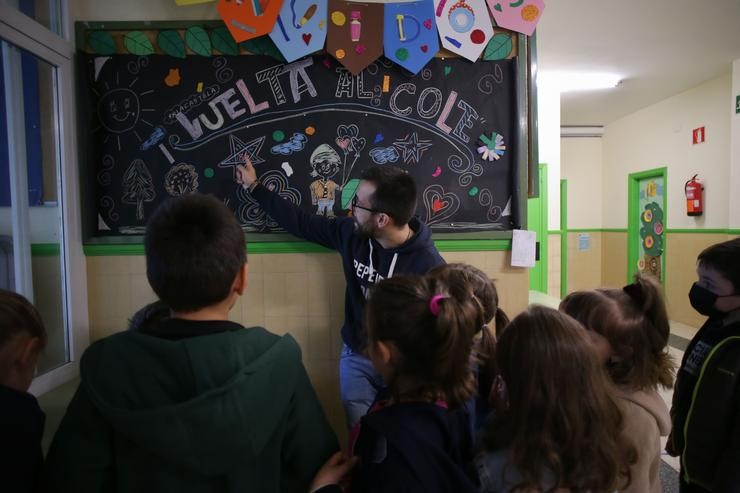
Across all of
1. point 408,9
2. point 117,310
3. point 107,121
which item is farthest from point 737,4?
point 117,310

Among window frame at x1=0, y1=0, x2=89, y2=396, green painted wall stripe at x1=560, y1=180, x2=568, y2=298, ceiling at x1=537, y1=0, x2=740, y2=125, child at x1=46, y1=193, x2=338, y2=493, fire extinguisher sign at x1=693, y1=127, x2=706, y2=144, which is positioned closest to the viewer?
child at x1=46, y1=193, x2=338, y2=493

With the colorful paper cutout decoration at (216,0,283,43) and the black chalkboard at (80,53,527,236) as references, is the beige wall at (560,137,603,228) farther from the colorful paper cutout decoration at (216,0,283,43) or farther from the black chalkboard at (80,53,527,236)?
the colorful paper cutout decoration at (216,0,283,43)

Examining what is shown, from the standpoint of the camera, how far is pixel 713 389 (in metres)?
1.23

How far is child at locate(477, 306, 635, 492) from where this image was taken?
0.84m

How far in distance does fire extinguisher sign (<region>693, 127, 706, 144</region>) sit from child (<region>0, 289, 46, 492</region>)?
6.34 meters

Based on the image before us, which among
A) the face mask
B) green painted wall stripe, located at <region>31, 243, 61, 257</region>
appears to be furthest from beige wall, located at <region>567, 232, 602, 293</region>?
green painted wall stripe, located at <region>31, 243, 61, 257</region>

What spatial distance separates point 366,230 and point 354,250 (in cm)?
12

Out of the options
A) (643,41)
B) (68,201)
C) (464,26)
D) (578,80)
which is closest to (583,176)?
(578,80)

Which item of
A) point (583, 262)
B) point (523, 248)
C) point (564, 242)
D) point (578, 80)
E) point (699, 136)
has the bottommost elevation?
point (583, 262)

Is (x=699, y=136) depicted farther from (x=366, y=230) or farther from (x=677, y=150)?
(x=366, y=230)

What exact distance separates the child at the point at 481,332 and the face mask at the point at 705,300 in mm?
577

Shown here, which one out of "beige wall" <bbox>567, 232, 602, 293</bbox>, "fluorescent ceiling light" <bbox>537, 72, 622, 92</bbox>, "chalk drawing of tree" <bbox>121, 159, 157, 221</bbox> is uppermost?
"fluorescent ceiling light" <bbox>537, 72, 622, 92</bbox>

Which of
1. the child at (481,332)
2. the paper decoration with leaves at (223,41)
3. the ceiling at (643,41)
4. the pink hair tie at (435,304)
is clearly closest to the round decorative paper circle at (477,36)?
the paper decoration with leaves at (223,41)

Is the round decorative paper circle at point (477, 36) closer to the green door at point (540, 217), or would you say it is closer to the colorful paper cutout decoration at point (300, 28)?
the colorful paper cutout decoration at point (300, 28)
